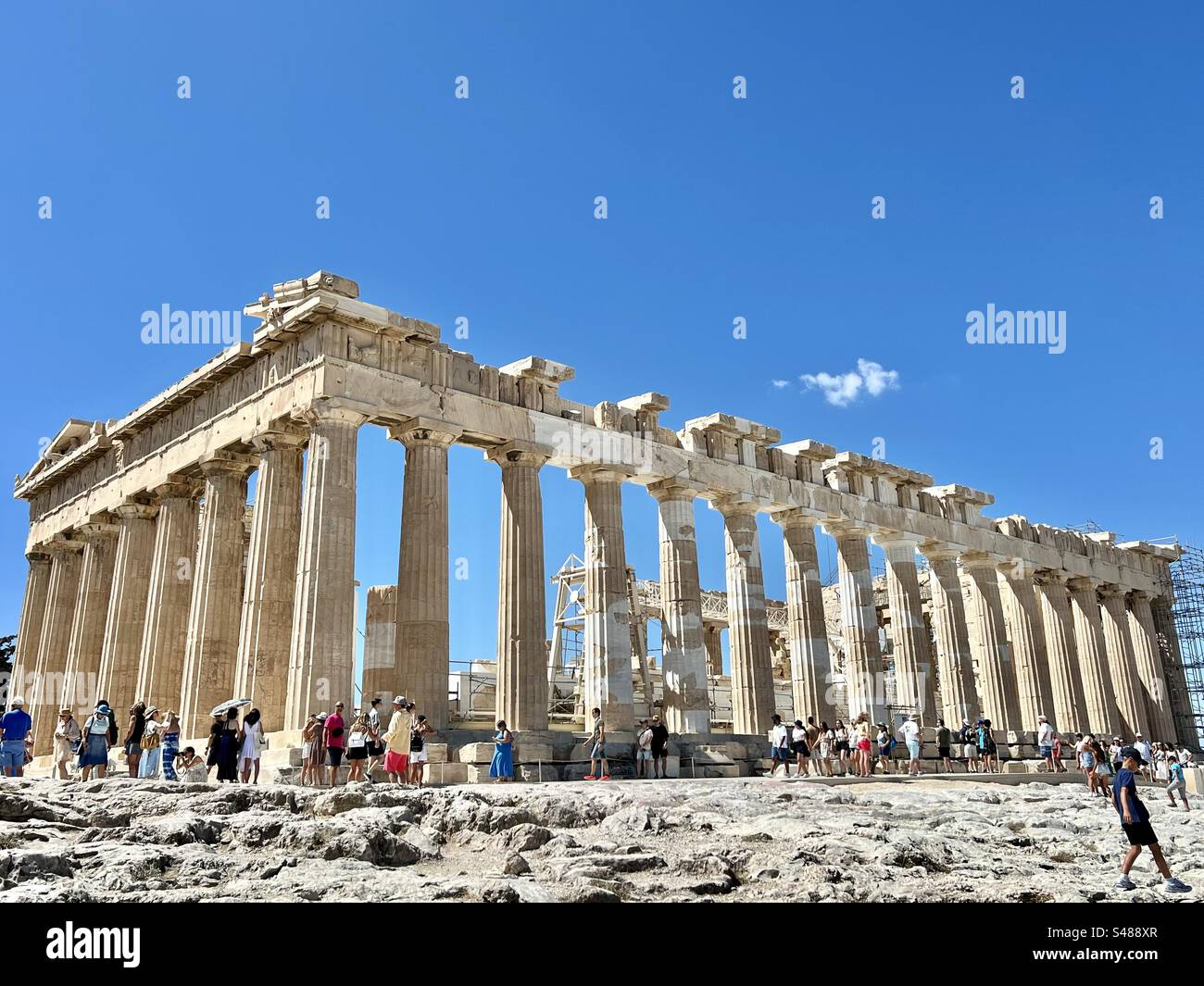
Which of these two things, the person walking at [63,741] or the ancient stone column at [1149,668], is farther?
the ancient stone column at [1149,668]

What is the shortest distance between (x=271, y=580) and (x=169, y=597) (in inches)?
214

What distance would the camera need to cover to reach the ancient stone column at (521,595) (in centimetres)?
2606

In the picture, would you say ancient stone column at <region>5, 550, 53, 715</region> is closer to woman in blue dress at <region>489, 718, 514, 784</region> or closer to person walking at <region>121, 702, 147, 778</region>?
person walking at <region>121, 702, 147, 778</region>

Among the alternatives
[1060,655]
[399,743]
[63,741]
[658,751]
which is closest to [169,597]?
[63,741]

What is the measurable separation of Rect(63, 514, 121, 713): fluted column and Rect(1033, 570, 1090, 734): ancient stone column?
33.0m

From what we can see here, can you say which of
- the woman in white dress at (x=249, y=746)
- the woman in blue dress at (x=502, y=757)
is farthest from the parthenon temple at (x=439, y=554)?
the woman in blue dress at (x=502, y=757)

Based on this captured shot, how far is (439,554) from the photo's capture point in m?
25.2

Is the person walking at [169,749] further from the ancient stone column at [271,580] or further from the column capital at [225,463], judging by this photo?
the column capital at [225,463]

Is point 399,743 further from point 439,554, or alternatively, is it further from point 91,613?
point 91,613

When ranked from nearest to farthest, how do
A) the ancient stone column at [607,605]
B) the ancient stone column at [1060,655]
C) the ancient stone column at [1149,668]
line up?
the ancient stone column at [607,605], the ancient stone column at [1060,655], the ancient stone column at [1149,668]

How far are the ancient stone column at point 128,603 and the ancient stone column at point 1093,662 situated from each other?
33856 mm

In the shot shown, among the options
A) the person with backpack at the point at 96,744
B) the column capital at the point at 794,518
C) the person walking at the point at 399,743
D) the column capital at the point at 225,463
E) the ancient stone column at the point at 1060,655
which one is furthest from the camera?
the ancient stone column at the point at 1060,655
